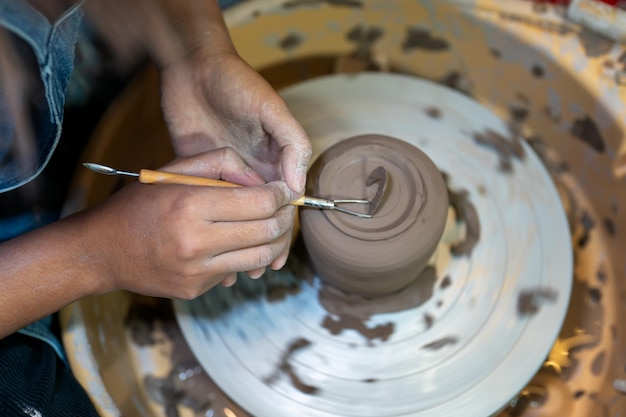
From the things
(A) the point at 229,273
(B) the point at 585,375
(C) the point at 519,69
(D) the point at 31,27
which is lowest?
(B) the point at 585,375

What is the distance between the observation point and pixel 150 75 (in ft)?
4.45

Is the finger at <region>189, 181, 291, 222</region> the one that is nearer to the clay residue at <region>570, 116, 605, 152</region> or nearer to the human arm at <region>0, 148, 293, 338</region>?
the human arm at <region>0, 148, 293, 338</region>

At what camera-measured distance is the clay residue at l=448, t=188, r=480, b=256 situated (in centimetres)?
124

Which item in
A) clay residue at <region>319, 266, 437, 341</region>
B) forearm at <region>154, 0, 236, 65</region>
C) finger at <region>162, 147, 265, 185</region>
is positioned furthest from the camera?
clay residue at <region>319, 266, 437, 341</region>

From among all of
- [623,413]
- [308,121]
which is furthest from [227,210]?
[623,413]

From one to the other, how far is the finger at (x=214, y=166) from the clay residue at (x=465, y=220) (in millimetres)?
518

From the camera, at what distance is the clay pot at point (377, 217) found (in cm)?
99

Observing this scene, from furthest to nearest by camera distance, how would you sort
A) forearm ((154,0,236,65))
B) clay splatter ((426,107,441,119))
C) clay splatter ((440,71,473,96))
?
clay splatter ((440,71,473,96)) < clay splatter ((426,107,441,119)) < forearm ((154,0,236,65))

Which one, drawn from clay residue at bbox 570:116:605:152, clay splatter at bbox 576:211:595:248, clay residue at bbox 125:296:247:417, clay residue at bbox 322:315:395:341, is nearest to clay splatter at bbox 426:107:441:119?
clay residue at bbox 570:116:605:152

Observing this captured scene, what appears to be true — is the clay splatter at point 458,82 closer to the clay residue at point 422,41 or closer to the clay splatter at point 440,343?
the clay residue at point 422,41

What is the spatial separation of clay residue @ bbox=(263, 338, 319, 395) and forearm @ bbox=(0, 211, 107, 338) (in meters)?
0.41

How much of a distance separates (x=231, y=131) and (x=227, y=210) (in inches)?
11.5

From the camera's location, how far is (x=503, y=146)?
4.43 feet

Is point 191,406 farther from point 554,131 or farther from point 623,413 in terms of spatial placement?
point 554,131
